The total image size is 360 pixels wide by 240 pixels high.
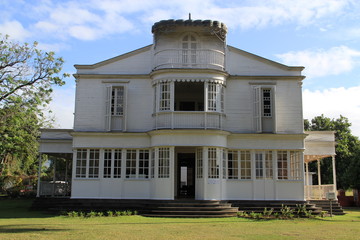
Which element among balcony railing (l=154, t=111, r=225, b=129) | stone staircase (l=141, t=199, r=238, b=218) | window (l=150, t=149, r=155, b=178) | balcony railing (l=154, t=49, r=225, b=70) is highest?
balcony railing (l=154, t=49, r=225, b=70)

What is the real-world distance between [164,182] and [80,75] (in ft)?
25.7

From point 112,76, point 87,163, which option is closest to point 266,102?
point 112,76

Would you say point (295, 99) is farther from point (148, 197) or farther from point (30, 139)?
point (30, 139)

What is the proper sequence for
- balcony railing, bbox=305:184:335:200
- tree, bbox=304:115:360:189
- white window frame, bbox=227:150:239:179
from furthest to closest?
1. tree, bbox=304:115:360:189
2. balcony railing, bbox=305:184:335:200
3. white window frame, bbox=227:150:239:179

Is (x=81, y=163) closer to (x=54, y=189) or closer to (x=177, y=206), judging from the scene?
(x=54, y=189)

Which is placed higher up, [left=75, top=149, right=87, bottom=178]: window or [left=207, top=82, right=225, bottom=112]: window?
[left=207, top=82, right=225, bottom=112]: window

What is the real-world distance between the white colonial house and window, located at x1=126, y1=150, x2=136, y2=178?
55mm

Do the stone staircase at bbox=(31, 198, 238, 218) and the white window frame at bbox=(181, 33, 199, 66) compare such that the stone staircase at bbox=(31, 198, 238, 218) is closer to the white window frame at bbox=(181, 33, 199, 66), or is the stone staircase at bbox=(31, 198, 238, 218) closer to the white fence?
the white fence

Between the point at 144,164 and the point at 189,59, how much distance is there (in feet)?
20.7

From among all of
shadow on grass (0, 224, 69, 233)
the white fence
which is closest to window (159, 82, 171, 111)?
the white fence

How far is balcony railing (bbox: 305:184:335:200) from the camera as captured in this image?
74.7 ft

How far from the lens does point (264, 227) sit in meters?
14.8

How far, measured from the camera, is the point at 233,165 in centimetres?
2098

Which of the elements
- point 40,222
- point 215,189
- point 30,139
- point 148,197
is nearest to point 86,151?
point 30,139
